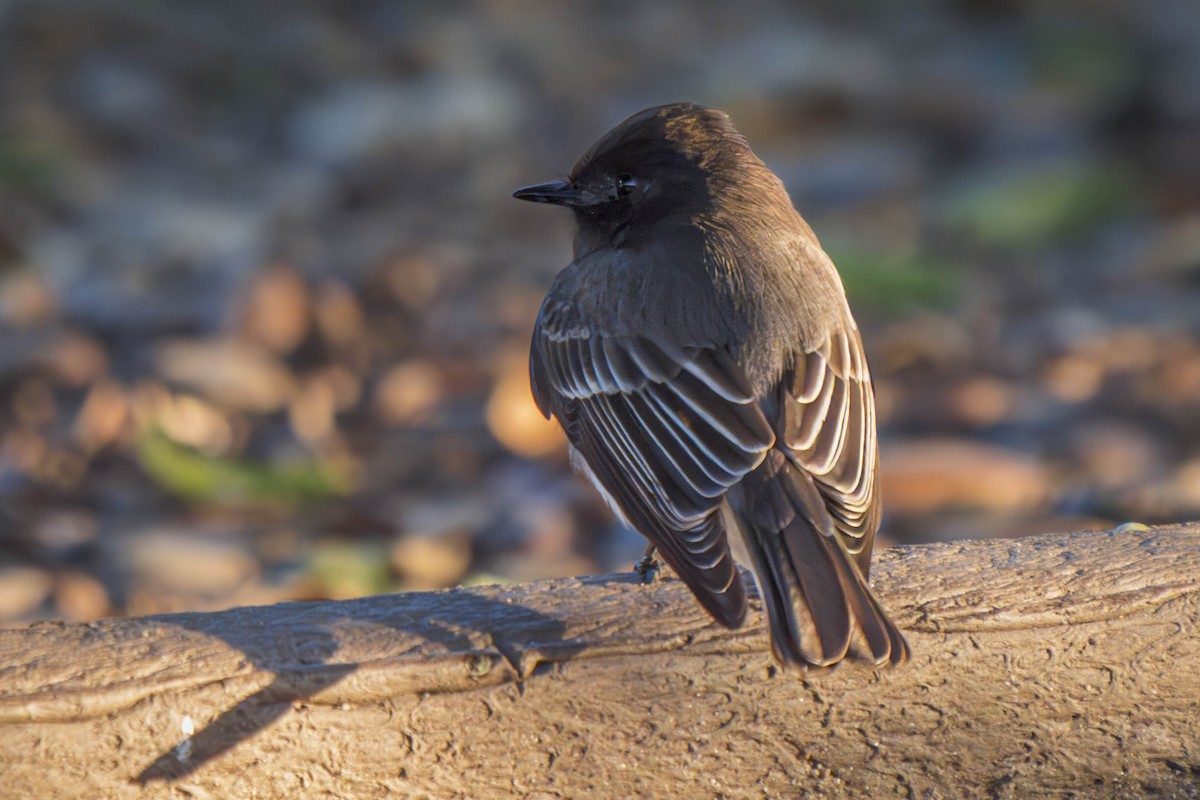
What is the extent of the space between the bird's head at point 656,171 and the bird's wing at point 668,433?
13.5 inches

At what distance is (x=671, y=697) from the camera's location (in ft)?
9.93

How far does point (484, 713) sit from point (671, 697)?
1.14 feet

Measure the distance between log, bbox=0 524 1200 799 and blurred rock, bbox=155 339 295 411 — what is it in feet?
9.46

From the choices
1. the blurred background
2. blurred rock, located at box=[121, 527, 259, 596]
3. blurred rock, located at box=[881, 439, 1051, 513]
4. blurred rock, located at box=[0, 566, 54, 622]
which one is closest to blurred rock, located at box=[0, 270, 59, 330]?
the blurred background

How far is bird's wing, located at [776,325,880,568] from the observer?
10.7 feet

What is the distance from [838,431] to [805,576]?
46 cm

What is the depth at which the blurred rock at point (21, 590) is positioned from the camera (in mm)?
4457

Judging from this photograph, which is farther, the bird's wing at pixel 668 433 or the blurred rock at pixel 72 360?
the blurred rock at pixel 72 360

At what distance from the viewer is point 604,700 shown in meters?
3.00

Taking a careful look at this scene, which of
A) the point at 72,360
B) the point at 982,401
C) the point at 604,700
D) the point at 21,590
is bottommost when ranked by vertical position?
the point at 604,700

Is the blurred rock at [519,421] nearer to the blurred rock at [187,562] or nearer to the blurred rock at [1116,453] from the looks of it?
Result: the blurred rock at [187,562]

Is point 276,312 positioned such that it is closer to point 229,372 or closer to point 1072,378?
point 229,372

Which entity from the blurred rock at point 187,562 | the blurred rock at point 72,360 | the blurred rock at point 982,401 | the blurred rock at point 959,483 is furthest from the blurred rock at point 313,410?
the blurred rock at point 982,401

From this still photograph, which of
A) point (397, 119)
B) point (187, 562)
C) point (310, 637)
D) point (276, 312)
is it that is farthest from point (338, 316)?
point (310, 637)
